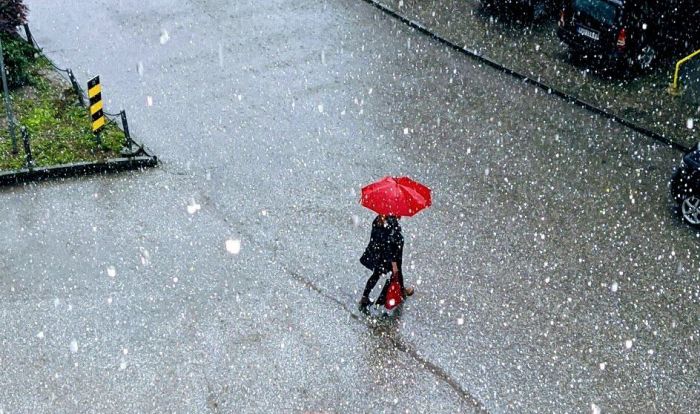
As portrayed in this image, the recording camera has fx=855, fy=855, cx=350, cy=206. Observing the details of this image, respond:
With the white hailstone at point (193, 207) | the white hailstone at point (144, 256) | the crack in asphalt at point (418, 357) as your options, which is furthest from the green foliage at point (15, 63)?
the crack in asphalt at point (418, 357)

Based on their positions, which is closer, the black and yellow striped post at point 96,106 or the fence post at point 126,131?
the black and yellow striped post at point 96,106

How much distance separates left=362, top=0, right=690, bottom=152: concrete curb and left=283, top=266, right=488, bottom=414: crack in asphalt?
6.68 m

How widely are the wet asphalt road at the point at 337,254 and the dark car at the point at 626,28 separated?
5.23 feet

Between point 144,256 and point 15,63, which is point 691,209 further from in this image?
point 15,63

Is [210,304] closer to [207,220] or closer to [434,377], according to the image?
[207,220]

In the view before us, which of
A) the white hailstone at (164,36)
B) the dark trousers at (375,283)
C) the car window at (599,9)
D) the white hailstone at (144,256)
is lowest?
the white hailstone at (144,256)

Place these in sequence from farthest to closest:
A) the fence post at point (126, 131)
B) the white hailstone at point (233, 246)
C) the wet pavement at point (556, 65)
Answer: the wet pavement at point (556, 65)
the fence post at point (126, 131)
the white hailstone at point (233, 246)

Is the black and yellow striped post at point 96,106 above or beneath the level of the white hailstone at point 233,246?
above

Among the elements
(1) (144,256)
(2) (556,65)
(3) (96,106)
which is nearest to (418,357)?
(1) (144,256)

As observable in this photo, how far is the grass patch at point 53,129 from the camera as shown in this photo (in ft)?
43.3

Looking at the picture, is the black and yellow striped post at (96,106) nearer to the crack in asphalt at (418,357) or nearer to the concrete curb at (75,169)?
the concrete curb at (75,169)

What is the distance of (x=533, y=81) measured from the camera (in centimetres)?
1564

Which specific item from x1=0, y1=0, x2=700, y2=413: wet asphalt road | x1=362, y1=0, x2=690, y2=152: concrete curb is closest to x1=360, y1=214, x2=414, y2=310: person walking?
x1=0, y1=0, x2=700, y2=413: wet asphalt road

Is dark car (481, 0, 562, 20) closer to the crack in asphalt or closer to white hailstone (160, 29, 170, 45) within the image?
white hailstone (160, 29, 170, 45)
